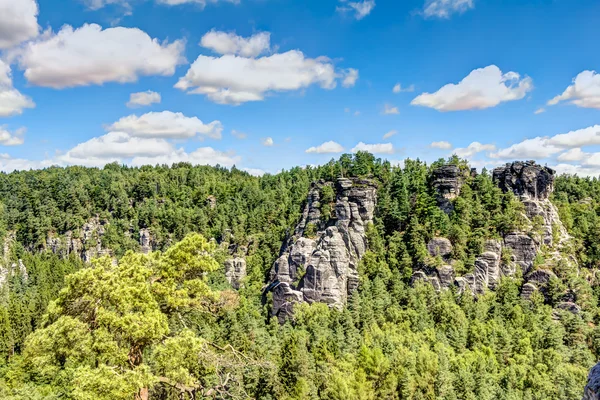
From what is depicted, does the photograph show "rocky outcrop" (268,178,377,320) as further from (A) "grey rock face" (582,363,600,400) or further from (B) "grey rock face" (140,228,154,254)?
(A) "grey rock face" (582,363,600,400)

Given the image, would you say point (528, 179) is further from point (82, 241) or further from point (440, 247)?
point (82, 241)

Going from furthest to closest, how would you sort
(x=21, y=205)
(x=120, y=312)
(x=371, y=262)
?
1. (x=21, y=205)
2. (x=371, y=262)
3. (x=120, y=312)

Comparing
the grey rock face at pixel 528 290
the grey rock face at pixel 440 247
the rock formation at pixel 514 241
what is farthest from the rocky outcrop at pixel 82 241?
the grey rock face at pixel 528 290

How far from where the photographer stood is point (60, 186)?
511ft

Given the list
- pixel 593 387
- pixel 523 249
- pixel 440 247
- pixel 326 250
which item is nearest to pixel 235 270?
pixel 326 250

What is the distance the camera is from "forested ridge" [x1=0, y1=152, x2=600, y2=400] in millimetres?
15773

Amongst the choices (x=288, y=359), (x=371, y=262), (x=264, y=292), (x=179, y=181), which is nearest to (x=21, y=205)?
(x=179, y=181)

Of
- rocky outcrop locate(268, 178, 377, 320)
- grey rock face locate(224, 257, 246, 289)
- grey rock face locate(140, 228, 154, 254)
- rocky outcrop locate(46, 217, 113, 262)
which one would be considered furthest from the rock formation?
rocky outcrop locate(46, 217, 113, 262)

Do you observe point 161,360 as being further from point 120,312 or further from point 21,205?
point 21,205

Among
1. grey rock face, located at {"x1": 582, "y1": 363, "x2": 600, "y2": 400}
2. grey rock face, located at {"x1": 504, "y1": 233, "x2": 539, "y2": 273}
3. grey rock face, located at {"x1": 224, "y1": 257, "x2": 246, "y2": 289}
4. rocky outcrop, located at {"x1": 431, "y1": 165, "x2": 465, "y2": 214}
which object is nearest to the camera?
grey rock face, located at {"x1": 582, "y1": 363, "x2": 600, "y2": 400}

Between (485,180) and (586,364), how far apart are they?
125ft

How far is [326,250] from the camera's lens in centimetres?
7844

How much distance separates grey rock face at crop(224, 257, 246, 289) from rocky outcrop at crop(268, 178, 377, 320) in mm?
10594

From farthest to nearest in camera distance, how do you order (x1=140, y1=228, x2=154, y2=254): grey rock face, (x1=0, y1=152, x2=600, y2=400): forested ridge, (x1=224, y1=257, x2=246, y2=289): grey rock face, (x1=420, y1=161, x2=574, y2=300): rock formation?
(x1=140, y1=228, x2=154, y2=254): grey rock face < (x1=224, y1=257, x2=246, y2=289): grey rock face < (x1=420, y1=161, x2=574, y2=300): rock formation < (x1=0, y1=152, x2=600, y2=400): forested ridge
